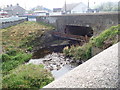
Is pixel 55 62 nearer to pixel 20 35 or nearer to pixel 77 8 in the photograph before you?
pixel 20 35

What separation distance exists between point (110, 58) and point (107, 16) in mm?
12670

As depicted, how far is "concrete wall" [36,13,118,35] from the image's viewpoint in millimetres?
20906

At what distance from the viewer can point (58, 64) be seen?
17188 millimetres

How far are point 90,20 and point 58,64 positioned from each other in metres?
9.91

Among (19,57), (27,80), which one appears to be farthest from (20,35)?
(27,80)

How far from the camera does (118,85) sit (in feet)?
23.0

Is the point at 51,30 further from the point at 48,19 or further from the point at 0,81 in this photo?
the point at 0,81

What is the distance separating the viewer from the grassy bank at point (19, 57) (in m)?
11.7

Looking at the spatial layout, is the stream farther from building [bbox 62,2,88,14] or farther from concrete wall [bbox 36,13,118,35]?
building [bbox 62,2,88,14]

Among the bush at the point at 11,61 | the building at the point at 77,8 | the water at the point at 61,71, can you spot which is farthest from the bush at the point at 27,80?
the building at the point at 77,8

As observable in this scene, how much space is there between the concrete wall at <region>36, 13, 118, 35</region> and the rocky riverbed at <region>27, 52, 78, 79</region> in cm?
707

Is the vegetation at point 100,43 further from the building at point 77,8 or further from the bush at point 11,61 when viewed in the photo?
the building at point 77,8

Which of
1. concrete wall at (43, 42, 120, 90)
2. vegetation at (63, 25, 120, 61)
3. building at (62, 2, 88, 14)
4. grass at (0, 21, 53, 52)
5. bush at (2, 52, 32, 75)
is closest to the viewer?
concrete wall at (43, 42, 120, 90)

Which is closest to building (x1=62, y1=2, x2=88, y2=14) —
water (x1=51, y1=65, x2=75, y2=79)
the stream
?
the stream
